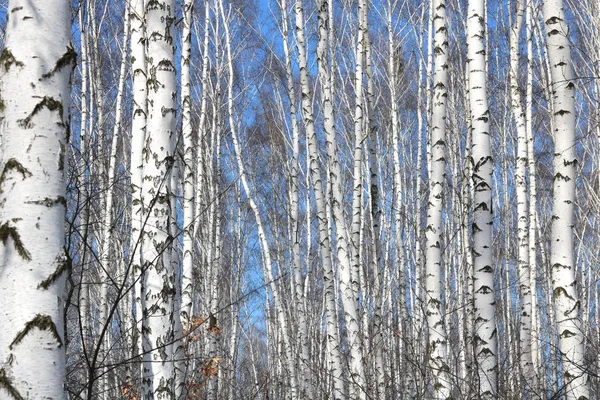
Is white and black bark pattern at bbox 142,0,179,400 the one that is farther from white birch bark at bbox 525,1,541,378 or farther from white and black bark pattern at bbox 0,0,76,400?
white birch bark at bbox 525,1,541,378

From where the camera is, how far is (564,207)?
4902 millimetres

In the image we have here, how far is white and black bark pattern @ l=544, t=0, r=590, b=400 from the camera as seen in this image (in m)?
4.78

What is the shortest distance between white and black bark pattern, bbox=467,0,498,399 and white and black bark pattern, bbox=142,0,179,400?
80.4 inches

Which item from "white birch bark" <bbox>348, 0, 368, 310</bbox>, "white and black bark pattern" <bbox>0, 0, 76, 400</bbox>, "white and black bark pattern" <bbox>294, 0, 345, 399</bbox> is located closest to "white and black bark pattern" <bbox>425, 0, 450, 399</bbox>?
"white and black bark pattern" <bbox>294, 0, 345, 399</bbox>

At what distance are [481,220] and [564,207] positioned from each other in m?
0.58

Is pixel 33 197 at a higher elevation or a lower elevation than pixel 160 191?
lower

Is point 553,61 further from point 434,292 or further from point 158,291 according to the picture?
point 158,291

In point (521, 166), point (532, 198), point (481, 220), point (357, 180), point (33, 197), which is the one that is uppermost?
point (532, 198)

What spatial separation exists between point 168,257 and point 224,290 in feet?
53.4

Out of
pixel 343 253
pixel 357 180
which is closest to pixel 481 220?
pixel 343 253

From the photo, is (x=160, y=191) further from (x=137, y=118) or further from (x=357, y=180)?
(x=357, y=180)

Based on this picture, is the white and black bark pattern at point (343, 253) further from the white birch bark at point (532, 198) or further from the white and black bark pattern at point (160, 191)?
the white birch bark at point (532, 198)

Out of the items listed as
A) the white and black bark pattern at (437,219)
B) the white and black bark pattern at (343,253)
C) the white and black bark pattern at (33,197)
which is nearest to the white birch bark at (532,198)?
the white and black bark pattern at (343,253)

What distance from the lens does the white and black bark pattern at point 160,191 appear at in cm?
382
